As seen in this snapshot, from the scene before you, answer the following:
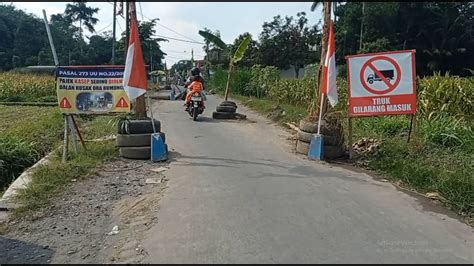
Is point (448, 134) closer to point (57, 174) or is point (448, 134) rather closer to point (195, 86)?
point (57, 174)

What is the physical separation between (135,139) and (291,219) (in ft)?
13.5

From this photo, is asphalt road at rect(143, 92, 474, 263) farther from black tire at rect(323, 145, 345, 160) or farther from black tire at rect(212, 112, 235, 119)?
black tire at rect(212, 112, 235, 119)

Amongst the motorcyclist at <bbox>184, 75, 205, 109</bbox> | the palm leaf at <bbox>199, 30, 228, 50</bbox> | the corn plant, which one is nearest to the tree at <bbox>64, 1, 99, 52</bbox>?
the corn plant

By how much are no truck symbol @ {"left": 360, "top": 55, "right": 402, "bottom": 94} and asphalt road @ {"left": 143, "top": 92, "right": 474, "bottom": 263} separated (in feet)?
5.25

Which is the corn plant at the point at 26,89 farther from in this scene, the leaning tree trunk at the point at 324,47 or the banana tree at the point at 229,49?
the leaning tree trunk at the point at 324,47

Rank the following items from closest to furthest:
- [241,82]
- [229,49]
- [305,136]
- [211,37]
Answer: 1. [305,136]
2. [211,37]
3. [229,49]
4. [241,82]

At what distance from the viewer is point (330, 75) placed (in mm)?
8273

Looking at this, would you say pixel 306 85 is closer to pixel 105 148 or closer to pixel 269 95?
pixel 269 95

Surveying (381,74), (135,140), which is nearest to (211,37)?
(135,140)

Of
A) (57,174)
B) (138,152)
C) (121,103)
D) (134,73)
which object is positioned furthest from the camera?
(121,103)

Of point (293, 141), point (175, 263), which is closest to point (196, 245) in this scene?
point (175, 263)

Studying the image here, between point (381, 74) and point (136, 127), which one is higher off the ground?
point (381, 74)

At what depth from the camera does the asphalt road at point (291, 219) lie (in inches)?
161

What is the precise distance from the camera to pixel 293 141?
10586 millimetres
